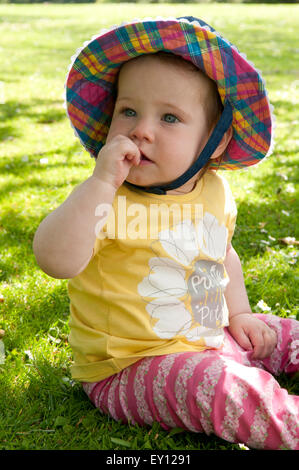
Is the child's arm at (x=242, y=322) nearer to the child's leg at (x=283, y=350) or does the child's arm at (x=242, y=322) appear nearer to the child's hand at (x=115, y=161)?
the child's leg at (x=283, y=350)

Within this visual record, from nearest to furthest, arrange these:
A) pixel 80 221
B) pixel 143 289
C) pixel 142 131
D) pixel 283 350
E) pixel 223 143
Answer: pixel 80 221 → pixel 142 131 → pixel 143 289 → pixel 223 143 → pixel 283 350

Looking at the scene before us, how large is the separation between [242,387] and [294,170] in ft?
11.5

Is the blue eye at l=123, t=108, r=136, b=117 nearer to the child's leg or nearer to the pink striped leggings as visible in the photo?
the pink striped leggings

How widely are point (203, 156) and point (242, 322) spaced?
78 cm

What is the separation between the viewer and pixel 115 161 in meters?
1.85

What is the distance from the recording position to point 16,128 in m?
6.31

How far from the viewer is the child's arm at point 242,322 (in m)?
2.38

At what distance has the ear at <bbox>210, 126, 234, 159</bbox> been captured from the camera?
7.47ft

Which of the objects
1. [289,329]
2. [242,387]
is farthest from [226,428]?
[289,329]

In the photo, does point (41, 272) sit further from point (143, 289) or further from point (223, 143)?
point (223, 143)

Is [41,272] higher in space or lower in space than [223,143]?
lower

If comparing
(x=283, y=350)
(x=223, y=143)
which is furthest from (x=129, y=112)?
(x=283, y=350)

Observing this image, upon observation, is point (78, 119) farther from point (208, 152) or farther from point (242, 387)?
point (242, 387)

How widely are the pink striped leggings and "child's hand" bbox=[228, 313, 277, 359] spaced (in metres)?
0.33
